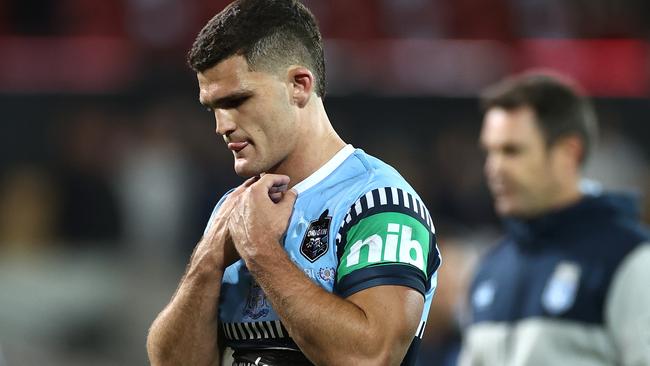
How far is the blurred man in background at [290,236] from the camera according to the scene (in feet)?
9.17

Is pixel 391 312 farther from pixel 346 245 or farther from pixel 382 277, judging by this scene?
pixel 346 245

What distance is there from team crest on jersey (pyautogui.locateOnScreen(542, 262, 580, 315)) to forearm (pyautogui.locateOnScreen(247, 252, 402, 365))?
6.83 feet

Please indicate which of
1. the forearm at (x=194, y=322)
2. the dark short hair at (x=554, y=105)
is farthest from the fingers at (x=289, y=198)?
the dark short hair at (x=554, y=105)

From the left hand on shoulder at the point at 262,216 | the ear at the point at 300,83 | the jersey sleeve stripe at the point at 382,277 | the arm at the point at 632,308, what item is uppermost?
the ear at the point at 300,83

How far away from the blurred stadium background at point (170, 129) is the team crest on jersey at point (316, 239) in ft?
12.5

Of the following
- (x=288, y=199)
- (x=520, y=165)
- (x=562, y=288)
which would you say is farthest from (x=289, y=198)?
(x=520, y=165)

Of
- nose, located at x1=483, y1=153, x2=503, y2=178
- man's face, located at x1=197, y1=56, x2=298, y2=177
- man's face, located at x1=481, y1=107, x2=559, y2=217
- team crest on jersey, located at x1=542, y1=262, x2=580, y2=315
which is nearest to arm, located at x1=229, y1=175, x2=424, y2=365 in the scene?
man's face, located at x1=197, y1=56, x2=298, y2=177

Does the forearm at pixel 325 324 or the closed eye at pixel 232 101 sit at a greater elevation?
the closed eye at pixel 232 101

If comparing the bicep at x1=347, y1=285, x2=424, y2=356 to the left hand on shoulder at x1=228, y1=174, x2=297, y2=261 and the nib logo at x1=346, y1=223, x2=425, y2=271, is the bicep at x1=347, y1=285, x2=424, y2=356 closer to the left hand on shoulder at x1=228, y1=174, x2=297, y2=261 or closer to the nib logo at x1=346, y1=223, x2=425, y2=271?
the nib logo at x1=346, y1=223, x2=425, y2=271

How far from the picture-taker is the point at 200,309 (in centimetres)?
308

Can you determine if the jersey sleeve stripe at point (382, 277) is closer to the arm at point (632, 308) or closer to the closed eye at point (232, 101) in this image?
the closed eye at point (232, 101)

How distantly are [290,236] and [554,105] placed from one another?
2.72 metres

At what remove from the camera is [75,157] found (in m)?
9.80

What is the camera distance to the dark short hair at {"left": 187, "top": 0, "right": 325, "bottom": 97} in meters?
3.00
